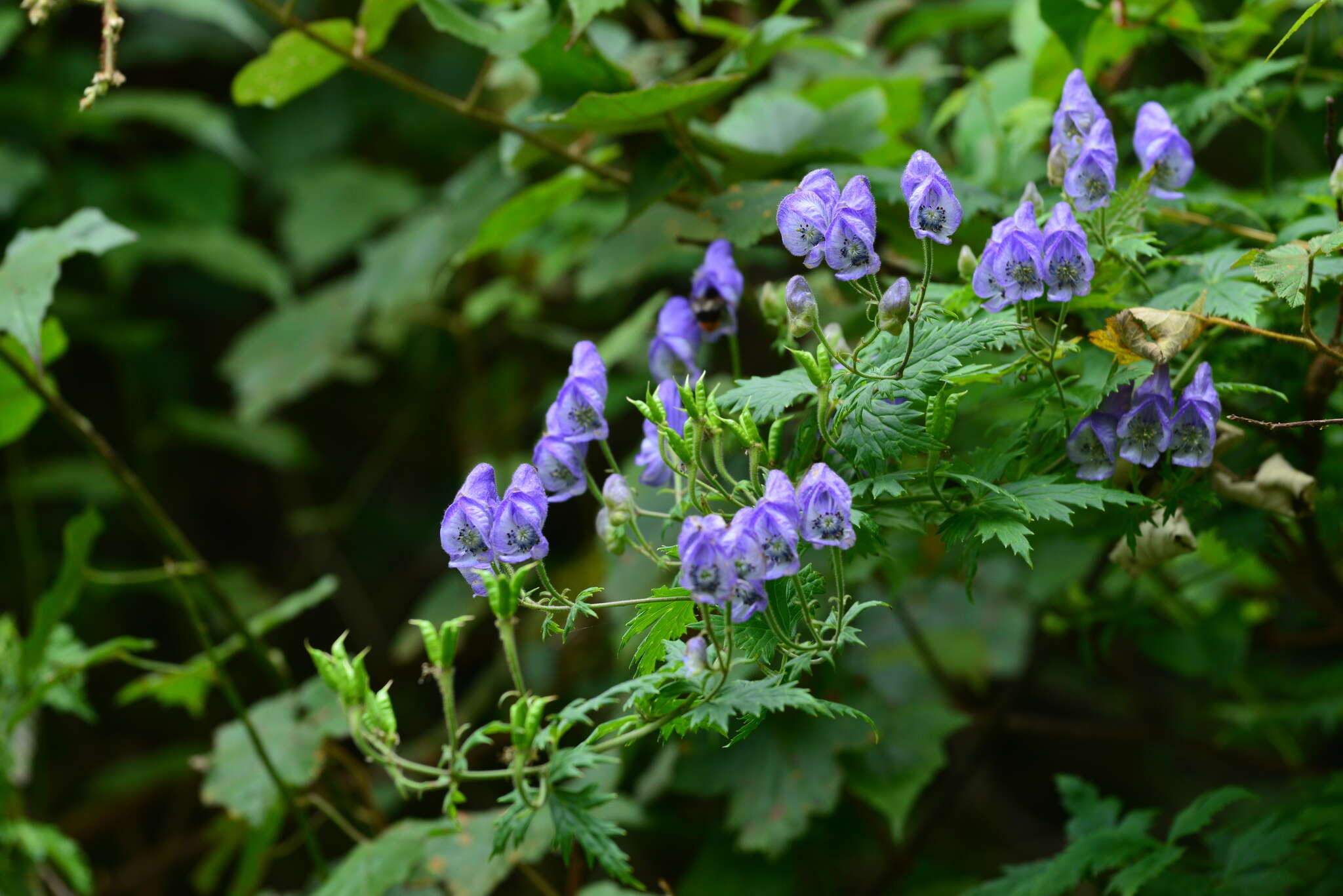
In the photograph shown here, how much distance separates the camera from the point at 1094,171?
940 mm

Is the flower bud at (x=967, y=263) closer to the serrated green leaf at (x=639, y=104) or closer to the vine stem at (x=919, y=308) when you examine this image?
the vine stem at (x=919, y=308)

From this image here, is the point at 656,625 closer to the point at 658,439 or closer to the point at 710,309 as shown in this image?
the point at 658,439

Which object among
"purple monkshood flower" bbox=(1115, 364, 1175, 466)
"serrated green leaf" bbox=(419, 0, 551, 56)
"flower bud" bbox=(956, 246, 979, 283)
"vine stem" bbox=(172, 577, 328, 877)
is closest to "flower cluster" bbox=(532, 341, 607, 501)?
"flower bud" bbox=(956, 246, 979, 283)

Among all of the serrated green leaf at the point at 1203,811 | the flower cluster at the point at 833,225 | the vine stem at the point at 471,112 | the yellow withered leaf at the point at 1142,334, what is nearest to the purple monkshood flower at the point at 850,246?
the flower cluster at the point at 833,225

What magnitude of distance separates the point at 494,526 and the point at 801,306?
0.30 m

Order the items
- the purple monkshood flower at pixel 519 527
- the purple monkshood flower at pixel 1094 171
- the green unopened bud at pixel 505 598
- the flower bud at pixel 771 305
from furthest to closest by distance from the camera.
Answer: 1. the flower bud at pixel 771 305
2. the purple monkshood flower at pixel 1094 171
3. the purple monkshood flower at pixel 519 527
4. the green unopened bud at pixel 505 598

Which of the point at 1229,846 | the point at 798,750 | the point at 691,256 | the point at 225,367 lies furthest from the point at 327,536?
the point at 1229,846

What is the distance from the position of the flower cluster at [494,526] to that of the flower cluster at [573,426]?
85 mm

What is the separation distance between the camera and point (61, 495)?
105 inches

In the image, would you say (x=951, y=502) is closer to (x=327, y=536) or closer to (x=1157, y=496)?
(x=1157, y=496)

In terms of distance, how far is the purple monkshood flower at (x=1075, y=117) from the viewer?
957mm

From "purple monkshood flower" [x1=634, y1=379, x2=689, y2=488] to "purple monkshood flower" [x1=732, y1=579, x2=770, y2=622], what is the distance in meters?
0.24

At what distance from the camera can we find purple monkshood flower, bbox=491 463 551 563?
0.82m

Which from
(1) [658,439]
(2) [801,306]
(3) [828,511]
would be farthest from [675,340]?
(3) [828,511]
